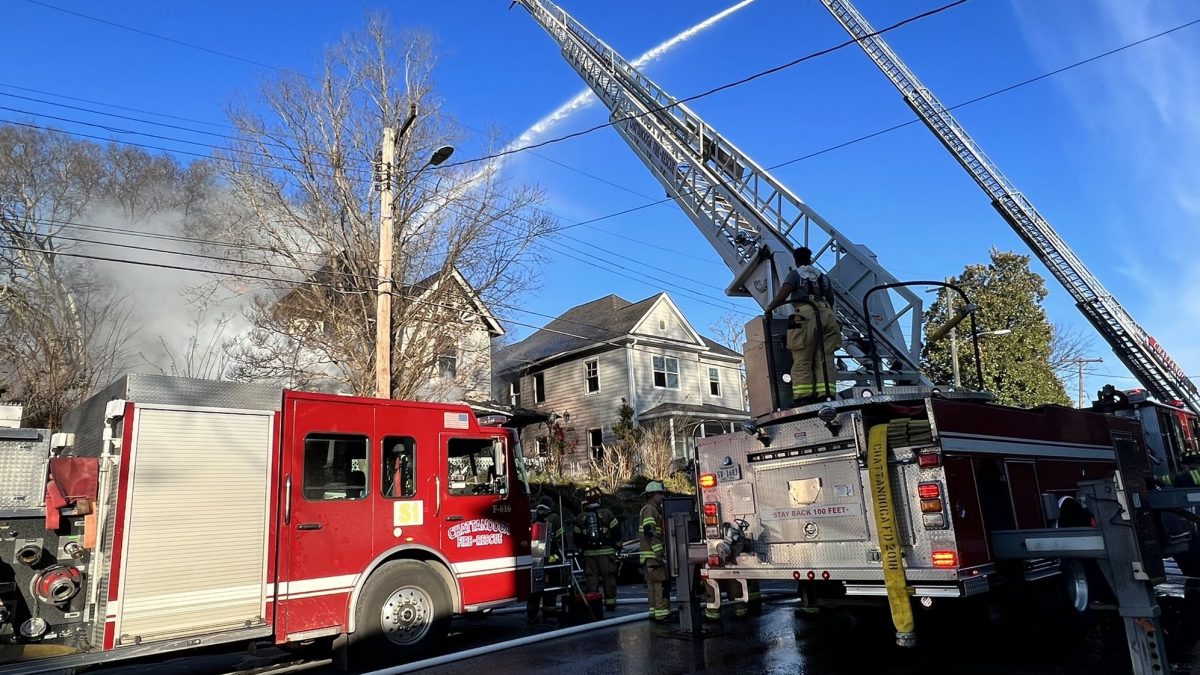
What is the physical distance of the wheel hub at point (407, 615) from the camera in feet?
21.0

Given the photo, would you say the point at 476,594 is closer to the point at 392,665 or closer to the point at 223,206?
the point at 392,665

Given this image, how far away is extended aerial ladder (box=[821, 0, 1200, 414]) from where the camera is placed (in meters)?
22.0

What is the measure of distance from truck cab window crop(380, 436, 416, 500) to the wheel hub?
2.76ft

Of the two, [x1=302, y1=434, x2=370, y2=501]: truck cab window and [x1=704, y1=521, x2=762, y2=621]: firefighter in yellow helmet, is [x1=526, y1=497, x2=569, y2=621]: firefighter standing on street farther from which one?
[x1=302, y1=434, x2=370, y2=501]: truck cab window

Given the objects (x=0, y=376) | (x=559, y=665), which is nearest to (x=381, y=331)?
(x=559, y=665)

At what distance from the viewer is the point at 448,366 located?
16.2 m

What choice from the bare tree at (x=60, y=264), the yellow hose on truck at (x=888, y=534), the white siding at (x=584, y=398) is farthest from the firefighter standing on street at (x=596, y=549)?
the white siding at (x=584, y=398)

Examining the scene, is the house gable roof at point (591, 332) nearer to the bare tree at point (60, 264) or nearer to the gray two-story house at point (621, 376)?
the gray two-story house at point (621, 376)

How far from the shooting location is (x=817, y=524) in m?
5.50

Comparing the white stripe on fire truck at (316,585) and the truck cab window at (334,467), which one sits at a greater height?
the truck cab window at (334,467)

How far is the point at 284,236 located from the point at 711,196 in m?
8.12

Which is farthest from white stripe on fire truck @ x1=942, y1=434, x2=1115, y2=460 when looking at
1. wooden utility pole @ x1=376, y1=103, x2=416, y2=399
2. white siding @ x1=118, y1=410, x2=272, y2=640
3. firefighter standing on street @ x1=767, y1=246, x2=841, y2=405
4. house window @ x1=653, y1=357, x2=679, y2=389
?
house window @ x1=653, y1=357, x2=679, y2=389

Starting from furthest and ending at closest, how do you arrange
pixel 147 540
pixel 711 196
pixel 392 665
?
pixel 711 196, pixel 392 665, pixel 147 540

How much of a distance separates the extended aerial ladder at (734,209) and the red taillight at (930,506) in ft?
19.0
